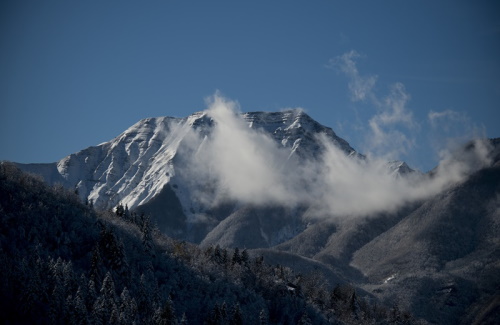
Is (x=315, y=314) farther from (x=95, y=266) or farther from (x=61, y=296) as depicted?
(x=61, y=296)

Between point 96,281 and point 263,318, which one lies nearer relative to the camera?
point 96,281

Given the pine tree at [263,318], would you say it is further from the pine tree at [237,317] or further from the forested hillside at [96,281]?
the pine tree at [237,317]

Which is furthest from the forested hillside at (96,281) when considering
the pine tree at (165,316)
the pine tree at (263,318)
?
the pine tree at (263,318)

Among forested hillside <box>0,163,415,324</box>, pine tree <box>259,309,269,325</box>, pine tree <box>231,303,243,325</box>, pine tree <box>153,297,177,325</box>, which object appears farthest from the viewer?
pine tree <box>259,309,269,325</box>

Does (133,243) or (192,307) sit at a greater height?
(133,243)

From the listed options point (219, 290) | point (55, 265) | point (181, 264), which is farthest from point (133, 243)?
point (55, 265)

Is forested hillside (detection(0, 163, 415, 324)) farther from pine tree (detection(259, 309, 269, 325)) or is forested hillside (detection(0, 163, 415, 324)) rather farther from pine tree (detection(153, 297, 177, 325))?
pine tree (detection(259, 309, 269, 325))

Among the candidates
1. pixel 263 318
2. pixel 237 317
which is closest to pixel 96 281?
pixel 237 317

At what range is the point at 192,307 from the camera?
179 m

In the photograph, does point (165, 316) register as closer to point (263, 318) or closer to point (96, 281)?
point (96, 281)

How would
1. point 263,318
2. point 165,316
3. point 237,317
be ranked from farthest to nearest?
1. point 263,318
2. point 237,317
3. point 165,316

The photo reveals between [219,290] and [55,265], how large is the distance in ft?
179

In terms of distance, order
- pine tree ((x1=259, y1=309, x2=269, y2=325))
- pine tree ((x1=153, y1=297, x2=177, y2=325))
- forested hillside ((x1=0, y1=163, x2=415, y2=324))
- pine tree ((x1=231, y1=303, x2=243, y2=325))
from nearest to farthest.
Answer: forested hillside ((x1=0, y1=163, x2=415, y2=324)) < pine tree ((x1=153, y1=297, x2=177, y2=325)) < pine tree ((x1=231, y1=303, x2=243, y2=325)) < pine tree ((x1=259, y1=309, x2=269, y2=325))

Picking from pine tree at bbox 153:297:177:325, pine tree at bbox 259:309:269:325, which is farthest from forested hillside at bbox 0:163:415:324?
pine tree at bbox 259:309:269:325
